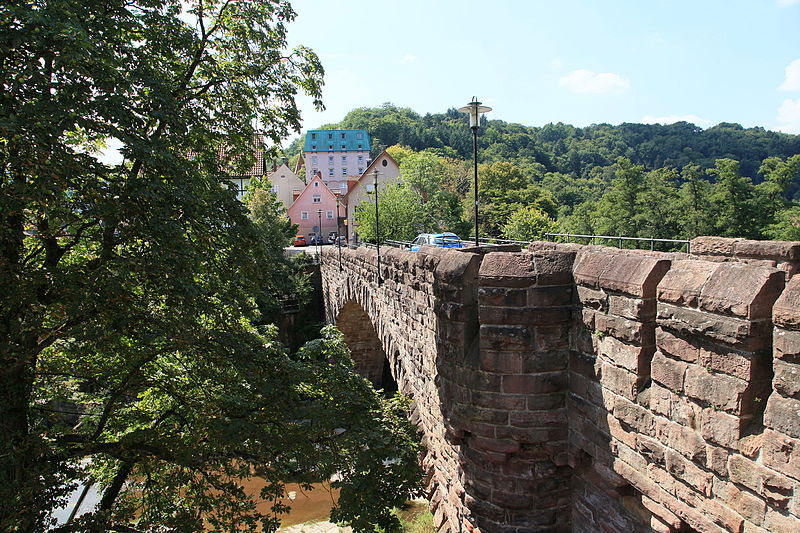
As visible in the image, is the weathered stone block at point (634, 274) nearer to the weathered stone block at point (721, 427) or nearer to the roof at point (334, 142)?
the weathered stone block at point (721, 427)

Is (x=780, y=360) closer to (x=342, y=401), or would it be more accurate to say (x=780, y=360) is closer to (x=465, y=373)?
(x=465, y=373)

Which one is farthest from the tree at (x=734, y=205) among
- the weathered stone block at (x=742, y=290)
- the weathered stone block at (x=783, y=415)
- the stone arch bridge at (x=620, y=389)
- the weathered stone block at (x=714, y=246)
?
the weathered stone block at (x=783, y=415)

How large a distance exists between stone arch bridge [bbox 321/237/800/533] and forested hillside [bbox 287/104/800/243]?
3075 cm

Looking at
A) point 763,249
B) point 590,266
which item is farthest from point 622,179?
point 590,266

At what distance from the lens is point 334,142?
82.6 metres

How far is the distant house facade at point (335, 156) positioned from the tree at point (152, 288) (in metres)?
75.4

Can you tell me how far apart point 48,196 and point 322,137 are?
80847 mm

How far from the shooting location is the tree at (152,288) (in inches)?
188

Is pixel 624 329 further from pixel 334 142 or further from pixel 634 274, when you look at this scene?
pixel 334 142

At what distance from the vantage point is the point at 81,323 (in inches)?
210

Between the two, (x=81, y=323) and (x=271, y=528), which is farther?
(x=271, y=528)

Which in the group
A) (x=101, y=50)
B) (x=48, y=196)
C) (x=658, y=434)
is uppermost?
(x=101, y=50)

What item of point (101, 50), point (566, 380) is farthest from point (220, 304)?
point (566, 380)

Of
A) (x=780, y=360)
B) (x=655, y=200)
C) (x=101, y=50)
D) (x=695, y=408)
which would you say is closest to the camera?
(x=780, y=360)
